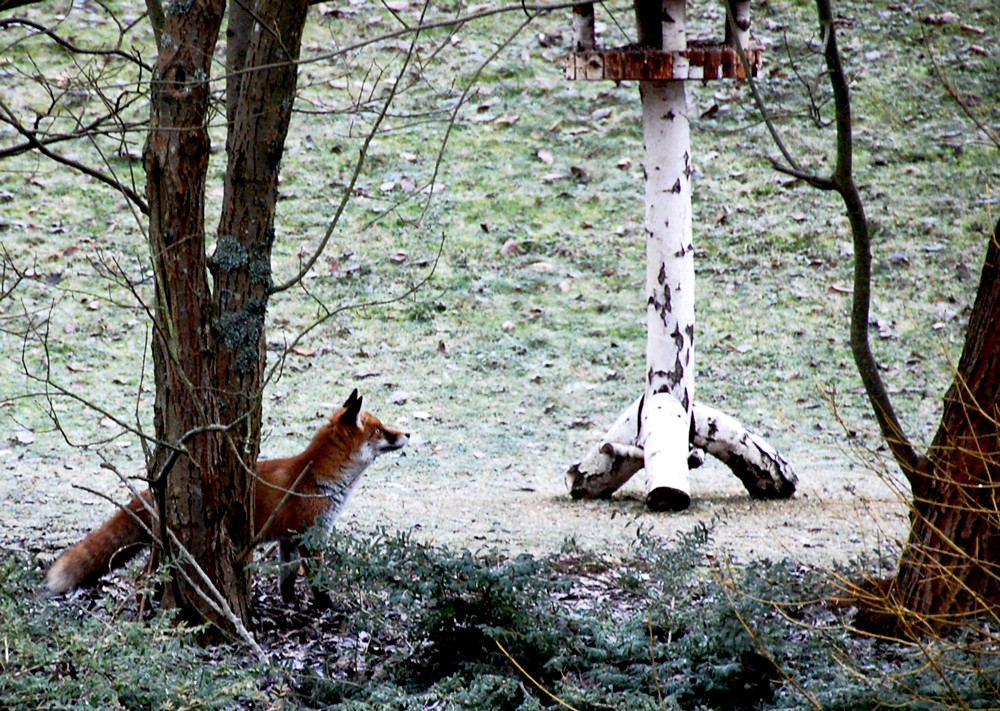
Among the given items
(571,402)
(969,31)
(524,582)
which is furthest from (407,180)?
(524,582)

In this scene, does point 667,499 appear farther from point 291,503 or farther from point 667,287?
point 291,503

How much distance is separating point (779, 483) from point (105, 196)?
8.34 m

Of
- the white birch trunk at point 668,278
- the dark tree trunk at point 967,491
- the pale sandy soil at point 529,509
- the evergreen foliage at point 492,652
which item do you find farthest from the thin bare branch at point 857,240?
the white birch trunk at point 668,278

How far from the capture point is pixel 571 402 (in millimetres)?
9242

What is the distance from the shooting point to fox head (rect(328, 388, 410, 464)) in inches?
222

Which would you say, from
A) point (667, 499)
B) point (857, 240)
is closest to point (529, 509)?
point (667, 499)

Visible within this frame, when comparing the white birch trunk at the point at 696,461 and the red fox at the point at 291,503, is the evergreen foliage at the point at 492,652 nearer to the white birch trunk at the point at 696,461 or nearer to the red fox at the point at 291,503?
Result: the red fox at the point at 291,503

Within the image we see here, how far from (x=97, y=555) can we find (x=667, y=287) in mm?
3607

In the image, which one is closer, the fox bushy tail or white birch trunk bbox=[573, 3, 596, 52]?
the fox bushy tail

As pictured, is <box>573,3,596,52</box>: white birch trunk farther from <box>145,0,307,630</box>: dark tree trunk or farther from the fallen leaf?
the fallen leaf

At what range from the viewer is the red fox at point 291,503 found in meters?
4.86

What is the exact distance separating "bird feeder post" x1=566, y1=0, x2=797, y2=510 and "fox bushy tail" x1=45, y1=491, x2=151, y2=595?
285 cm

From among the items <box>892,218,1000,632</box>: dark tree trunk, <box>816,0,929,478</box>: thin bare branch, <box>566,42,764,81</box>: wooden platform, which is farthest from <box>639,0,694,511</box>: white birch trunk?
<box>892,218,1000,632</box>: dark tree trunk

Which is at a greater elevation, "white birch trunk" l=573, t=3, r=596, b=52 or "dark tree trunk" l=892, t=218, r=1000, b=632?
"white birch trunk" l=573, t=3, r=596, b=52
